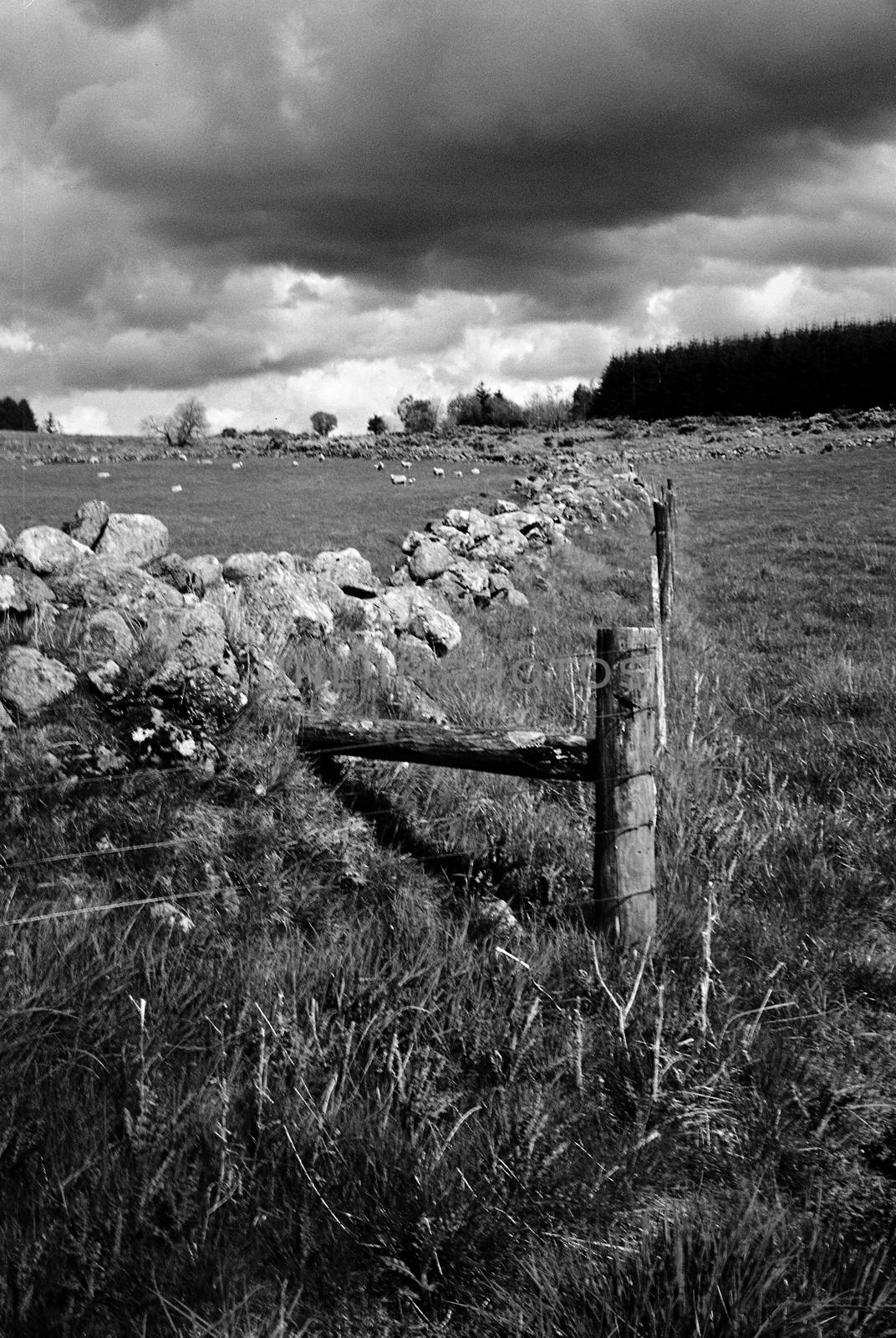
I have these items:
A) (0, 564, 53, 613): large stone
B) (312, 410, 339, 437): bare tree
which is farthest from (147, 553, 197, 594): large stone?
(312, 410, 339, 437): bare tree

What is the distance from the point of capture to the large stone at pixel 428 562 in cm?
1236

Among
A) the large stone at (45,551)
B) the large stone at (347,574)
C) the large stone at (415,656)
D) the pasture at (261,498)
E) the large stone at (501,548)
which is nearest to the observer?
the large stone at (415,656)

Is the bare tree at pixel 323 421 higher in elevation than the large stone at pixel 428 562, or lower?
higher

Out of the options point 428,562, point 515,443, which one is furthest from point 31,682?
point 515,443

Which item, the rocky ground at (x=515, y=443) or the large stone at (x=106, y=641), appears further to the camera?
the rocky ground at (x=515, y=443)

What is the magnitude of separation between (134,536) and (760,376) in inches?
4715

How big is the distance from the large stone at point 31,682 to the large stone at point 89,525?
6.84 metres

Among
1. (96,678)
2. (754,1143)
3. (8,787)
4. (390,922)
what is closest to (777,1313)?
(754,1143)

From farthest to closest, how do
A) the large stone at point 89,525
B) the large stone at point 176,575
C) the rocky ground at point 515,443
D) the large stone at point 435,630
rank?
the rocky ground at point 515,443
the large stone at point 89,525
the large stone at point 435,630
the large stone at point 176,575

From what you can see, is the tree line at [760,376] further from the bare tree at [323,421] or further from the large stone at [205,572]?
the large stone at [205,572]

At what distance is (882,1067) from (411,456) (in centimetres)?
4840

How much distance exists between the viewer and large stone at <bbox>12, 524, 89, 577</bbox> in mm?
8188

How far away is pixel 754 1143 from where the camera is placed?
9.93ft

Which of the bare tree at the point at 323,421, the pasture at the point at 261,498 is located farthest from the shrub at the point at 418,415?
the pasture at the point at 261,498
